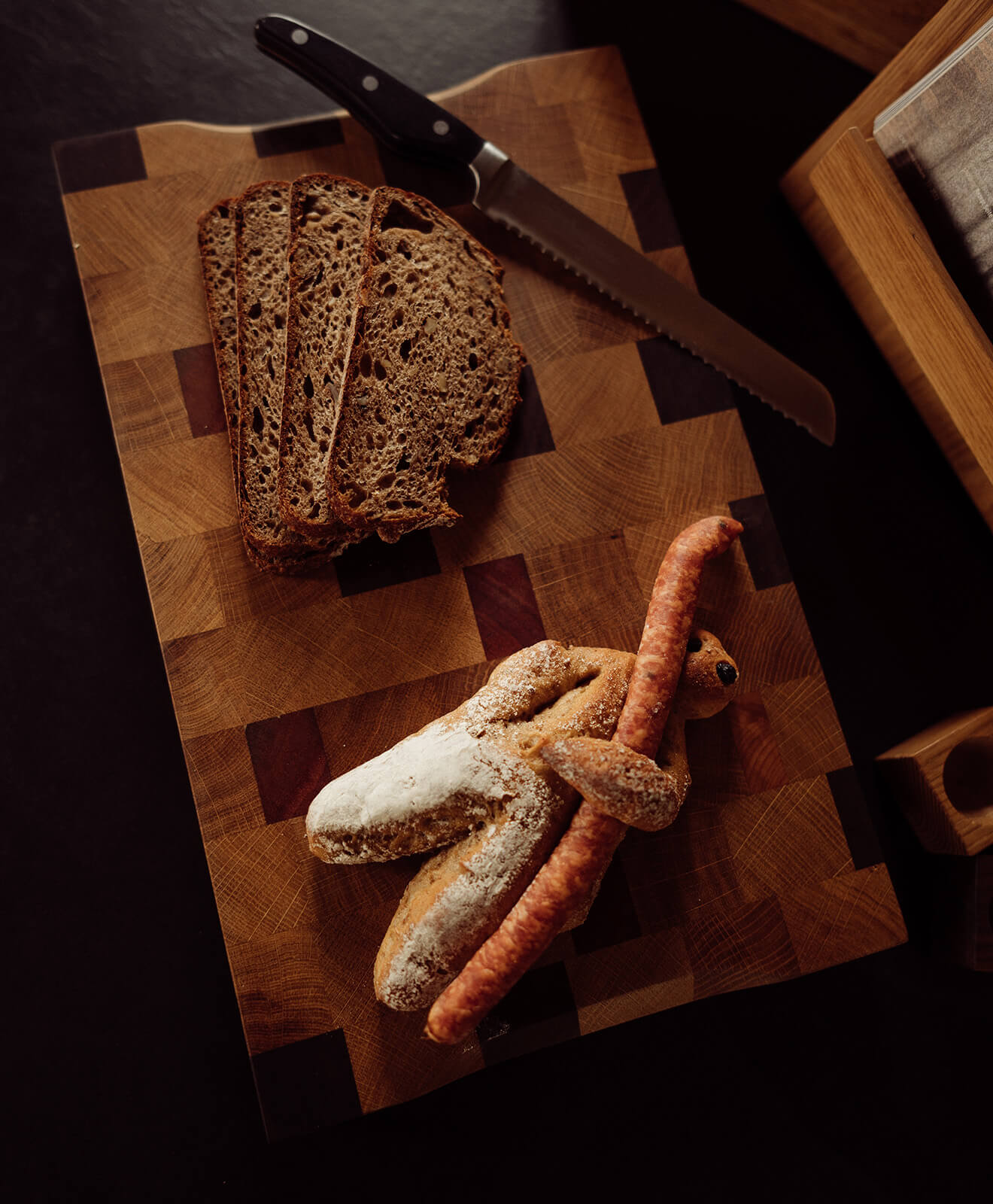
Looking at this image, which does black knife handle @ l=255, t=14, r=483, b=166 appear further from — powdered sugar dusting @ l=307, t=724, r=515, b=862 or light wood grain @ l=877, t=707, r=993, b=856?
light wood grain @ l=877, t=707, r=993, b=856

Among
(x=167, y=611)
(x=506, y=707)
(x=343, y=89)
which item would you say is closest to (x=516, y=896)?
(x=506, y=707)

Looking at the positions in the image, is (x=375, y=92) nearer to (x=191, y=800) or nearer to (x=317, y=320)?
(x=317, y=320)

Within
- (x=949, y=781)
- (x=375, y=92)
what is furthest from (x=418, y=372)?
(x=949, y=781)

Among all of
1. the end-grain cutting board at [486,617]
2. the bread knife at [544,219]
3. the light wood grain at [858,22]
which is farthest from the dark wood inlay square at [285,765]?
the light wood grain at [858,22]

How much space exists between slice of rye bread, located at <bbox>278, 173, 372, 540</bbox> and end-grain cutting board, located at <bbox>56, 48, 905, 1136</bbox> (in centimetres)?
15

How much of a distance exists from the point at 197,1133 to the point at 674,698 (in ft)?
5.68

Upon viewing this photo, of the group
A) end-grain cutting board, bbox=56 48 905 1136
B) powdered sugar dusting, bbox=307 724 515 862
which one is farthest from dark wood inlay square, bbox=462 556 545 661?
powdered sugar dusting, bbox=307 724 515 862

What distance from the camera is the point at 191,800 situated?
2.34 m

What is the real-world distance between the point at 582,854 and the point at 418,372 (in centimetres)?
119

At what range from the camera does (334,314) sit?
2.09 meters

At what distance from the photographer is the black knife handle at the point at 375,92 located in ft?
6.94

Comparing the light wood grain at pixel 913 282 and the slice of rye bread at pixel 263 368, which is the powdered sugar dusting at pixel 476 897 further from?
the light wood grain at pixel 913 282

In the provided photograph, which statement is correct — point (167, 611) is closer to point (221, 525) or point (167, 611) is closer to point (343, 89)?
point (221, 525)

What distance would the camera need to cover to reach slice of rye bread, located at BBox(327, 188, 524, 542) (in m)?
2.02
